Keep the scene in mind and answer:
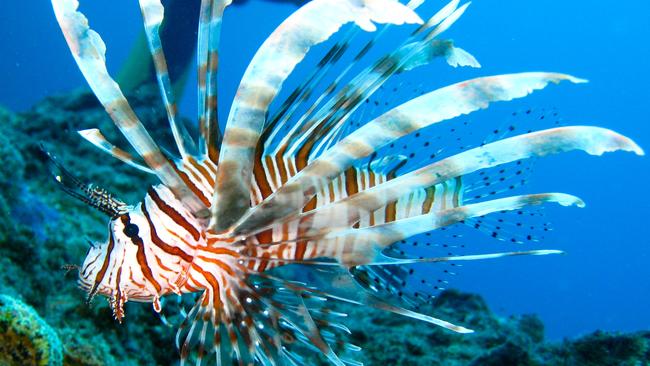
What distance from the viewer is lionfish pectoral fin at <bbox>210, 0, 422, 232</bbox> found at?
4.56 feet

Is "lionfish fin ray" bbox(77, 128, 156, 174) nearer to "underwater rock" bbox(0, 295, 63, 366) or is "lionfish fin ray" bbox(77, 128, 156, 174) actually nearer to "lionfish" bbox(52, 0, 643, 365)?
"lionfish" bbox(52, 0, 643, 365)

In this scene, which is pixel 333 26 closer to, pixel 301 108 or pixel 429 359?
pixel 301 108

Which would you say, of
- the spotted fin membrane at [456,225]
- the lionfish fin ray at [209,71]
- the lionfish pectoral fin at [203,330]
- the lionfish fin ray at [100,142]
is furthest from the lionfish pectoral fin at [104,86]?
the spotted fin membrane at [456,225]

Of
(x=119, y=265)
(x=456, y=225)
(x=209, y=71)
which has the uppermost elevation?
(x=209, y=71)

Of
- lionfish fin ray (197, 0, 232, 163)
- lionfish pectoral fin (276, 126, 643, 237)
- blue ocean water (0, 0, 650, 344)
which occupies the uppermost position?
blue ocean water (0, 0, 650, 344)

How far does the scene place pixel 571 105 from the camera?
254ft

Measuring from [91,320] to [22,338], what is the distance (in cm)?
137

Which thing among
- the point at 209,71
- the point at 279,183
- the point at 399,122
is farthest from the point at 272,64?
the point at 279,183

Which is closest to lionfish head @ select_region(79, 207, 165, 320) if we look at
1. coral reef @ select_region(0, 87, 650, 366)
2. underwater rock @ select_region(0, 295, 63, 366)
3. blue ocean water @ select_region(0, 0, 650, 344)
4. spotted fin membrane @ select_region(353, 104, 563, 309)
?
coral reef @ select_region(0, 87, 650, 366)

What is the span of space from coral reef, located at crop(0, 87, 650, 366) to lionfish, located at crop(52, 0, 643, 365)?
0.46 metres

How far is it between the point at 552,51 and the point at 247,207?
311 feet

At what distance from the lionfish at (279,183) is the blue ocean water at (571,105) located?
57.9 meters

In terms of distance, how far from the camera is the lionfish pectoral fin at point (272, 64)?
4.56 ft

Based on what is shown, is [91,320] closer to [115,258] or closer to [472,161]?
[115,258]
